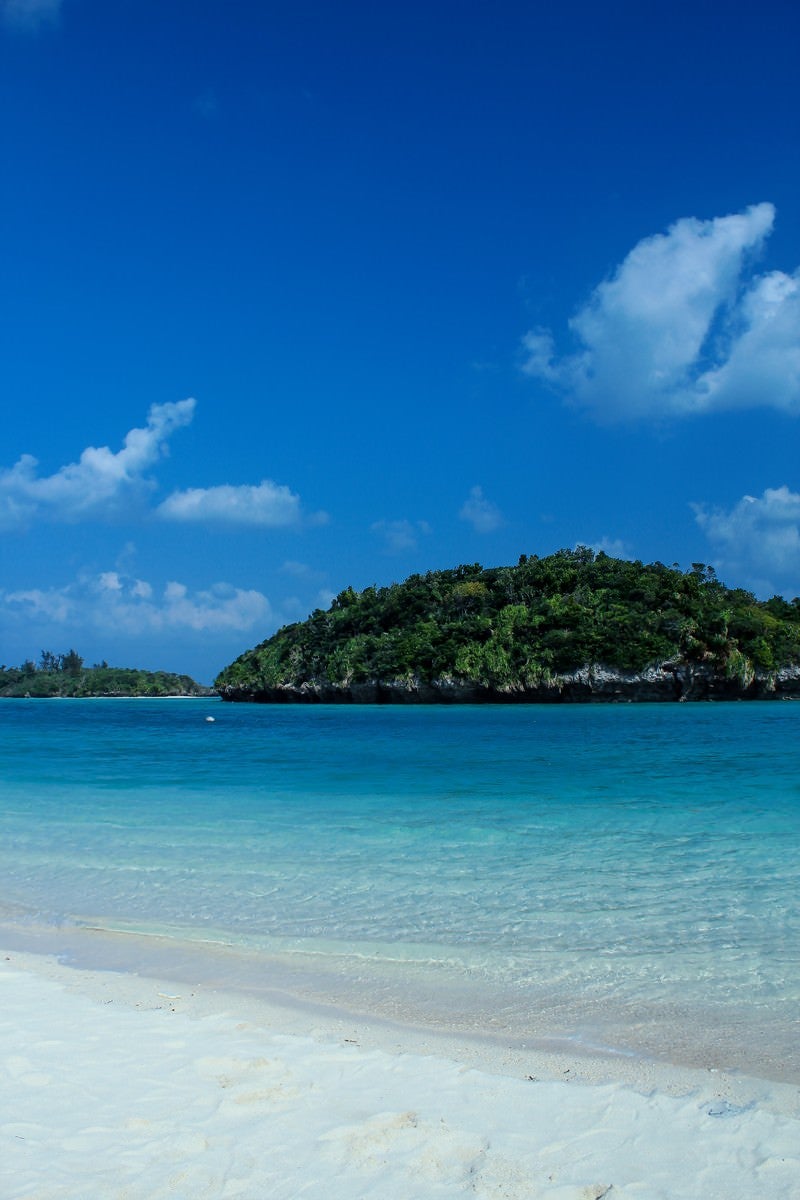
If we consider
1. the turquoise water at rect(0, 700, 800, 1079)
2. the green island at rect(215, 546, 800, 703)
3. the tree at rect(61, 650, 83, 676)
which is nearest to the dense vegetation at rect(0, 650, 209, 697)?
the tree at rect(61, 650, 83, 676)

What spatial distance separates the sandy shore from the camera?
3.11m

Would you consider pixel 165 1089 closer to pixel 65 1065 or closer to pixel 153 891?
pixel 65 1065

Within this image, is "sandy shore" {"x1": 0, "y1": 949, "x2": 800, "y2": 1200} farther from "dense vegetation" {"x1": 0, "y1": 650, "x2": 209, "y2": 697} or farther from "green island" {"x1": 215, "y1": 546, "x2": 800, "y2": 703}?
"dense vegetation" {"x1": 0, "y1": 650, "x2": 209, "y2": 697}

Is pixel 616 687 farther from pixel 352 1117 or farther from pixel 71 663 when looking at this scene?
pixel 71 663

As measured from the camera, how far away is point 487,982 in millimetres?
5715

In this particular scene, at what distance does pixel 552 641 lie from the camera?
230 feet

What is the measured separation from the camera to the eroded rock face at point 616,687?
67812mm

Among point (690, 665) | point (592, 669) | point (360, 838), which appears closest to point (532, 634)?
point (592, 669)

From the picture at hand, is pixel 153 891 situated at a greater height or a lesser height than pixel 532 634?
lesser

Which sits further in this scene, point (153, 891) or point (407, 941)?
point (153, 891)

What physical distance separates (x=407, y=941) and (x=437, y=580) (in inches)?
3170

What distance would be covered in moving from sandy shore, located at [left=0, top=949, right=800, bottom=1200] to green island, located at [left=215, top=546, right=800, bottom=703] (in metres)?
65.5

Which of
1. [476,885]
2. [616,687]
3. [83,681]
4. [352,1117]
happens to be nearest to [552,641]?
[616,687]

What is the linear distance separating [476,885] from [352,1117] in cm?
493
